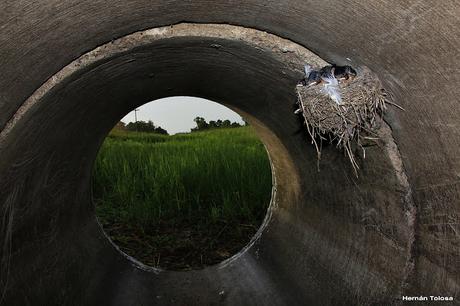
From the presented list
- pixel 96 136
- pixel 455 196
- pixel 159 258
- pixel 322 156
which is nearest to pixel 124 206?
pixel 159 258

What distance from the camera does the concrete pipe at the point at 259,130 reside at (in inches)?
59.0

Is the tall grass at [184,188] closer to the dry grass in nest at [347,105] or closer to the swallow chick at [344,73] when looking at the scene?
the dry grass in nest at [347,105]

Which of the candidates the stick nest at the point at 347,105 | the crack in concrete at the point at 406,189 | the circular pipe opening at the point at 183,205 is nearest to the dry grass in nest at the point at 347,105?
the stick nest at the point at 347,105

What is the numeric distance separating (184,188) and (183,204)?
30cm

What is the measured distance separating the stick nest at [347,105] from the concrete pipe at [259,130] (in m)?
0.05

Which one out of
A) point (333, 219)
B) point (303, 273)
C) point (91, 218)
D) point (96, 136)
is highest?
point (96, 136)

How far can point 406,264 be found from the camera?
2014 millimetres

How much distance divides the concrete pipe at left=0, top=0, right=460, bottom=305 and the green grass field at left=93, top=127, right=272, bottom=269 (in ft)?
3.60

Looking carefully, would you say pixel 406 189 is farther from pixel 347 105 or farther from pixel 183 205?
pixel 183 205

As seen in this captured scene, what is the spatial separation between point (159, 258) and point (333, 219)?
2.12 m

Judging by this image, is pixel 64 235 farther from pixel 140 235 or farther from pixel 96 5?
pixel 140 235

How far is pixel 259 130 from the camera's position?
133 inches

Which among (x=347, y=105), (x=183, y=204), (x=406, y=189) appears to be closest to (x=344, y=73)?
(x=347, y=105)

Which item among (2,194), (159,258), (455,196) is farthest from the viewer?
(159,258)
